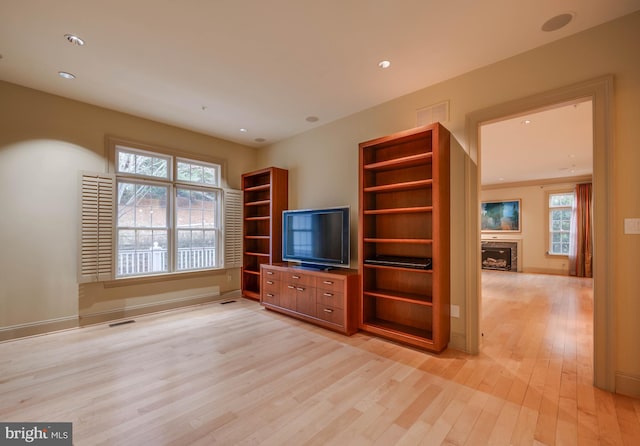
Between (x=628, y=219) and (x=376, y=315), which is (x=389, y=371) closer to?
(x=376, y=315)

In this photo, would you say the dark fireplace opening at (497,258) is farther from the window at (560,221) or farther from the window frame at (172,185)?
the window frame at (172,185)

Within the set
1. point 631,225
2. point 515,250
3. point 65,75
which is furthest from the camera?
point 515,250

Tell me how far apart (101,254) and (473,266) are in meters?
4.48

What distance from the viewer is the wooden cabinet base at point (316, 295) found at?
10.8 feet

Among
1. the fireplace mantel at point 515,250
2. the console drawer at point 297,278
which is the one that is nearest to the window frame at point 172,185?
the console drawer at point 297,278

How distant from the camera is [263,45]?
2.47 meters

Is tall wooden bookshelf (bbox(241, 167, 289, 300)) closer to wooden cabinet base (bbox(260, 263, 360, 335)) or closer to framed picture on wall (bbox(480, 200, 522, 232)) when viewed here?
wooden cabinet base (bbox(260, 263, 360, 335))

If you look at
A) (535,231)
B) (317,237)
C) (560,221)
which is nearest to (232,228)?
(317,237)

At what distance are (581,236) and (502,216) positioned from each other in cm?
196

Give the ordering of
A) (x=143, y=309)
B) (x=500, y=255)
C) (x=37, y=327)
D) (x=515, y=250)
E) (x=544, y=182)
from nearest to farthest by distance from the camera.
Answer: (x=37, y=327), (x=143, y=309), (x=544, y=182), (x=515, y=250), (x=500, y=255)

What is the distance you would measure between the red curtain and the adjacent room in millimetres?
3286

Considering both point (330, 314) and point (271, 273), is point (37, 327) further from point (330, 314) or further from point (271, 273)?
point (330, 314)

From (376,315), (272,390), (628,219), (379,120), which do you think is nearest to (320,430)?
(272,390)

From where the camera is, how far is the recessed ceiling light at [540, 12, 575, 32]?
2096 mm
